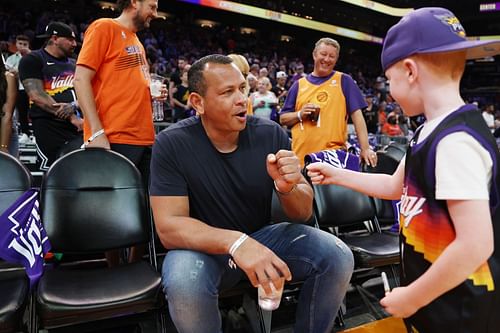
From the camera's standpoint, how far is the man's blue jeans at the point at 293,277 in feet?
5.29

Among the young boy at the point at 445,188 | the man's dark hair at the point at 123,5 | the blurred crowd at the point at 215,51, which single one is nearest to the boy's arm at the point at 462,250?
the young boy at the point at 445,188

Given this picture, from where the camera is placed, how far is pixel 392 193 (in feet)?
4.62

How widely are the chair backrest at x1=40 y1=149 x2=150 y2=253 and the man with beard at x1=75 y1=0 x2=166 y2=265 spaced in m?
0.17

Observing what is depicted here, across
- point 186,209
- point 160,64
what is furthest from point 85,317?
point 160,64

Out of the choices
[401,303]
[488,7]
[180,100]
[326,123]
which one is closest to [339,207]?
[326,123]

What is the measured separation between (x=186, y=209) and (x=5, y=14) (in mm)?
12457

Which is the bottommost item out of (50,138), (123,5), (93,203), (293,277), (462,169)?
(293,277)

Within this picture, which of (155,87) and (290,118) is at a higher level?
(155,87)

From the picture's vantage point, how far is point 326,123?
3268mm

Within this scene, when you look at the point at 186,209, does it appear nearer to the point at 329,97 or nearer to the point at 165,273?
the point at 165,273

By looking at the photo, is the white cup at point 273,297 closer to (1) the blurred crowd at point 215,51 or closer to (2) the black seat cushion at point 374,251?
(2) the black seat cushion at point 374,251

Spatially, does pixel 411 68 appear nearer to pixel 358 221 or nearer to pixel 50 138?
pixel 358 221

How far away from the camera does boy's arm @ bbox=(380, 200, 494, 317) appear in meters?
0.97

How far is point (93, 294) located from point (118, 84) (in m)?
1.27
